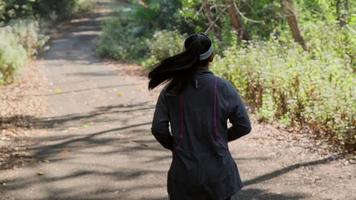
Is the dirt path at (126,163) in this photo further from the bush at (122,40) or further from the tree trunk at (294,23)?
the bush at (122,40)

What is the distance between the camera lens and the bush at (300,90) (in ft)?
27.0

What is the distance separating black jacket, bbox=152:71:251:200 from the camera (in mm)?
3344

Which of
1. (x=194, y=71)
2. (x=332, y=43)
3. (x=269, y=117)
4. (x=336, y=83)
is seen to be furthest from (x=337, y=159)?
(x=332, y=43)

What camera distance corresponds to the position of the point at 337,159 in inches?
299

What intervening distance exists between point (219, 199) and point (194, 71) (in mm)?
824

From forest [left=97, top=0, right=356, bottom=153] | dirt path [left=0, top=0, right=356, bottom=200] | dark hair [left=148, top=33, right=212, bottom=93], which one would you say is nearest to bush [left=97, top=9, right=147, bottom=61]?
forest [left=97, top=0, right=356, bottom=153]

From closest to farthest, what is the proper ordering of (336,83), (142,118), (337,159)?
(337,159), (336,83), (142,118)

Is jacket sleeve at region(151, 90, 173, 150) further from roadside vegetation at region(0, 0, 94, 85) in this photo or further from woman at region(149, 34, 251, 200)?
roadside vegetation at region(0, 0, 94, 85)

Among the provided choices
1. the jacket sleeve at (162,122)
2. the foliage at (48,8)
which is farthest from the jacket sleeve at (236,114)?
the foliage at (48,8)

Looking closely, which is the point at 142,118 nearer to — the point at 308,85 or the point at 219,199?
the point at 308,85

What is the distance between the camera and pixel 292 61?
10859 millimetres

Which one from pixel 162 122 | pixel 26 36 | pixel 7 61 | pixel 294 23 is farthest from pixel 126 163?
pixel 26 36

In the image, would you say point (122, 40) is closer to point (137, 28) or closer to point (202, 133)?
point (137, 28)

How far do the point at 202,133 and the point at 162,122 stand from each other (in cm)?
29
